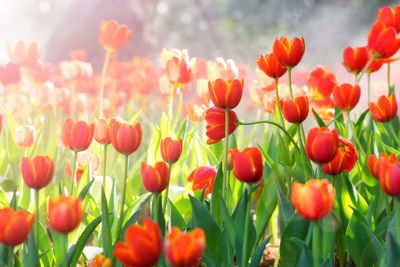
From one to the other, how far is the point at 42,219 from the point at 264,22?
38.0ft

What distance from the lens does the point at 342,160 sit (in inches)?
37.3

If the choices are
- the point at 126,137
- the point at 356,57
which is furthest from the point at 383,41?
the point at 126,137

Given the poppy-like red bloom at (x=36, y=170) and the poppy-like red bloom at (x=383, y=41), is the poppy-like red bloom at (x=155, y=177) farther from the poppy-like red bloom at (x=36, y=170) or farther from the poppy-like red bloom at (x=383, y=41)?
the poppy-like red bloom at (x=383, y=41)

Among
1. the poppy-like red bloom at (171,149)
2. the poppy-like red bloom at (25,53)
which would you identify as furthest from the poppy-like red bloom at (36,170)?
the poppy-like red bloom at (25,53)

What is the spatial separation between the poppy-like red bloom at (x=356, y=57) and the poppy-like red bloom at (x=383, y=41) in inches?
1.1

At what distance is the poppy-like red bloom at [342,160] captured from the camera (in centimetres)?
95

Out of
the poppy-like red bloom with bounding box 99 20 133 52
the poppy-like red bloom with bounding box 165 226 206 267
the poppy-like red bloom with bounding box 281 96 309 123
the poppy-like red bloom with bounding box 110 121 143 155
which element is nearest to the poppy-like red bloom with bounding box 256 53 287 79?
the poppy-like red bloom with bounding box 281 96 309 123

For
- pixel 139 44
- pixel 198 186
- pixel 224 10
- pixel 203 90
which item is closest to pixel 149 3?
pixel 139 44

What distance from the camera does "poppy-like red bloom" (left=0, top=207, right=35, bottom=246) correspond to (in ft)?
2.23

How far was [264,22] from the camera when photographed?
12.5m

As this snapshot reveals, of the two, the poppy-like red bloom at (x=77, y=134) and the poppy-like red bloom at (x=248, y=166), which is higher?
the poppy-like red bloom at (x=77, y=134)

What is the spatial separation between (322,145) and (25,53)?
4.59 ft

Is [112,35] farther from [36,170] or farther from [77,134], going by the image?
[36,170]

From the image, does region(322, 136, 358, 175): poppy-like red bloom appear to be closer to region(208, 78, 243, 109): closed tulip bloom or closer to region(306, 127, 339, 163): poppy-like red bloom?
region(306, 127, 339, 163): poppy-like red bloom
